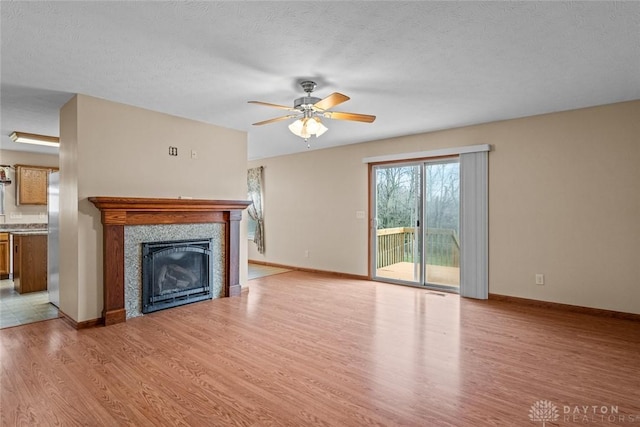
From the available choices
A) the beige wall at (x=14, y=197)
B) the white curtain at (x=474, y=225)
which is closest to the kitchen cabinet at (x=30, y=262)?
the beige wall at (x=14, y=197)

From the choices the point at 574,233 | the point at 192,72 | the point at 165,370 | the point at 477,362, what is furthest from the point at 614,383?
the point at 192,72

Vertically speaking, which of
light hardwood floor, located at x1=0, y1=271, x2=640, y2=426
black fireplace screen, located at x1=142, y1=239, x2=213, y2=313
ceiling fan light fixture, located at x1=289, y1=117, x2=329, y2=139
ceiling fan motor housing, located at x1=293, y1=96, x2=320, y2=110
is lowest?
light hardwood floor, located at x1=0, y1=271, x2=640, y2=426

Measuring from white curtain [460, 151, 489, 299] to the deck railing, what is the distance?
0.63 ft

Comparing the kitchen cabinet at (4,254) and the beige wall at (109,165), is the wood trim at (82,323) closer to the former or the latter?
the beige wall at (109,165)

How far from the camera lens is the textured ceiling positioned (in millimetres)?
2090

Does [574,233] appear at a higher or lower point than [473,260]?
higher

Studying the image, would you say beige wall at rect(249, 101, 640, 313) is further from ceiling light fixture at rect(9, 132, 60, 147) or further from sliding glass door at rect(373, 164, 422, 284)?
ceiling light fixture at rect(9, 132, 60, 147)

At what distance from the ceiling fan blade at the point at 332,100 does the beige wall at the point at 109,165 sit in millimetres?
2256

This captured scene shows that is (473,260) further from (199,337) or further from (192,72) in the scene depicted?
(192,72)

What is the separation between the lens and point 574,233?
13.5ft

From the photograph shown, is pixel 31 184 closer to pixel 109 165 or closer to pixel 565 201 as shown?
pixel 109 165

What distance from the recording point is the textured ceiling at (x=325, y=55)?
2.09 metres

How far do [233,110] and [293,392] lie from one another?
126 inches

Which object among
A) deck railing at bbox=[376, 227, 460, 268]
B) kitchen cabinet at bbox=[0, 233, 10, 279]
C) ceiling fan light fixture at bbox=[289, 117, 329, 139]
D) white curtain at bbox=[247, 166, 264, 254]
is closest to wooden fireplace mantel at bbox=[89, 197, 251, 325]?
ceiling fan light fixture at bbox=[289, 117, 329, 139]
